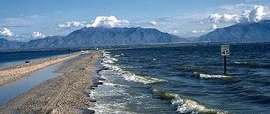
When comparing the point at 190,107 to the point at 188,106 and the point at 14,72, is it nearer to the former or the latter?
the point at 188,106

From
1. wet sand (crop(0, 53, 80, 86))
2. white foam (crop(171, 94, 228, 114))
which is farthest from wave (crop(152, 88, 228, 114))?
wet sand (crop(0, 53, 80, 86))

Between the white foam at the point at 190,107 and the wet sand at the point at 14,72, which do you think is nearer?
the white foam at the point at 190,107

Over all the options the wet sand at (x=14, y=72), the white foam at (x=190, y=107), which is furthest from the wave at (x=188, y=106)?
the wet sand at (x=14, y=72)

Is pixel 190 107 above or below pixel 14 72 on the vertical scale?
above

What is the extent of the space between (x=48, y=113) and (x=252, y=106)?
1284 cm

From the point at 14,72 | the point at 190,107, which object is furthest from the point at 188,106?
the point at 14,72

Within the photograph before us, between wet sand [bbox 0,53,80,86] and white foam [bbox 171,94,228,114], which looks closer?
white foam [bbox 171,94,228,114]

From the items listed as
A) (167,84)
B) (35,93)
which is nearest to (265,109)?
(167,84)

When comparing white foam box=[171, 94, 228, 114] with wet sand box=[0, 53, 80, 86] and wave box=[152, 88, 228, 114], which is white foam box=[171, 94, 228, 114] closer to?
wave box=[152, 88, 228, 114]

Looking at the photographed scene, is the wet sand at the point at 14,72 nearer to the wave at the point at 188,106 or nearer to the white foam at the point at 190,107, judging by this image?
the wave at the point at 188,106

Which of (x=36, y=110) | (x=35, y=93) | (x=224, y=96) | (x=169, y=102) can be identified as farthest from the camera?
(x=35, y=93)

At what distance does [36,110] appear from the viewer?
28.8m

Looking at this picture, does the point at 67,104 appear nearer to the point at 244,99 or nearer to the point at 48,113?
the point at 48,113

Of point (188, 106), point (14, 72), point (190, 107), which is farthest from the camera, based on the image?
point (14, 72)
